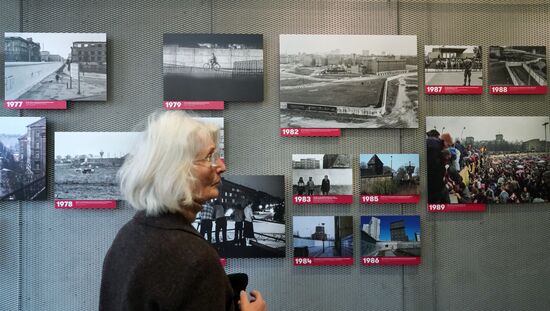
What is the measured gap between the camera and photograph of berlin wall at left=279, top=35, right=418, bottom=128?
2.33 meters

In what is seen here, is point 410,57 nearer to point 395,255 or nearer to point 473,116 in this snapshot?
point 473,116

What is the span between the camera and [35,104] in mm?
2268

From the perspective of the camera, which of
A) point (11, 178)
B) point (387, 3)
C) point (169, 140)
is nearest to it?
point (169, 140)

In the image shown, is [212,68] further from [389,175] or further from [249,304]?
[249,304]

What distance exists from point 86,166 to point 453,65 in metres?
2.53

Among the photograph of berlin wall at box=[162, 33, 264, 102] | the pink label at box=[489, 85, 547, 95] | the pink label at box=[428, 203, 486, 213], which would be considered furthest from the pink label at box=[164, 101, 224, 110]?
the pink label at box=[489, 85, 547, 95]

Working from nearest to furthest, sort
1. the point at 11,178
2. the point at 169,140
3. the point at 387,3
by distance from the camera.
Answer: the point at 169,140 < the point at 11,178 < the point at 387,3

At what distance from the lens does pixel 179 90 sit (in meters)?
2.29

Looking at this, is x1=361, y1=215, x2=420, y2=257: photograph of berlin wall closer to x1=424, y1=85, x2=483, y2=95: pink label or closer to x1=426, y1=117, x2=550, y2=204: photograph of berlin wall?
x1=426, y1=117, x2=550, y2=204: photograph of berlin wall

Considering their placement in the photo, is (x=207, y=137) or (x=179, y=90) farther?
(x=179, y=90)

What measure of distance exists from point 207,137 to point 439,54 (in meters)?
1.99

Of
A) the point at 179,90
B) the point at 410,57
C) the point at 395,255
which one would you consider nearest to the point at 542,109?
the point at 410,57

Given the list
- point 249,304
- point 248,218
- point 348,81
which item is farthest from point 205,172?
point 348,81

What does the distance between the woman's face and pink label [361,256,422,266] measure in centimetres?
156
